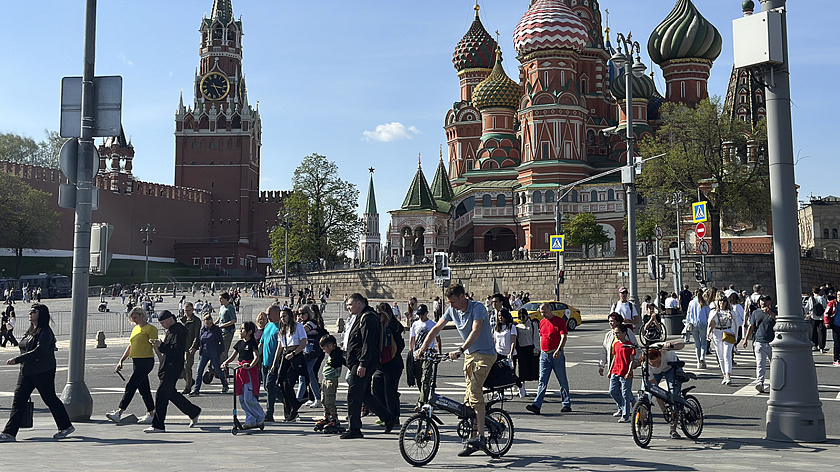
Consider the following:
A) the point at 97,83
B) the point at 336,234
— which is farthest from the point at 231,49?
the point at 97,83

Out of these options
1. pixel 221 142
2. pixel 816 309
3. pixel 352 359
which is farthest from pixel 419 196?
pixel 352 359

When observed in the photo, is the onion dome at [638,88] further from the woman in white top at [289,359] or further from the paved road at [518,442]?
the woman in white top at [289,359]

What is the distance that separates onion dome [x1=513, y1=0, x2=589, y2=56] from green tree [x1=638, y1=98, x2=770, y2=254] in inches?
595

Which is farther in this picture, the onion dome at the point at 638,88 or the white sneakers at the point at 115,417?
the onion dome at the point at 638,88

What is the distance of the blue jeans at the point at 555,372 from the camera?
1195cm

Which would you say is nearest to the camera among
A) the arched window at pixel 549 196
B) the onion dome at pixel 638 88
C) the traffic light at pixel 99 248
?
the traffic light at pixel 99 248

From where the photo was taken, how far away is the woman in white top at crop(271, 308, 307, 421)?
11391mm

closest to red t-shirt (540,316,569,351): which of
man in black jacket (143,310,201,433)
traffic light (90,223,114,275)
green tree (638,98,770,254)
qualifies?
man in black jacket (143,310,201,433)

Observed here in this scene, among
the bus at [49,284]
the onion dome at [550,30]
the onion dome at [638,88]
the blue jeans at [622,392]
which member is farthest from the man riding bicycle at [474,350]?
the bus at [49,284]

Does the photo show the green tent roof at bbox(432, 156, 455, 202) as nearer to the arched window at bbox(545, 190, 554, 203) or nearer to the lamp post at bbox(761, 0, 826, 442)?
the arched window at bbox(545, 190, 554, 203)

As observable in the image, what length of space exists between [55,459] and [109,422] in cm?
309

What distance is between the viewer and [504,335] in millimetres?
12242

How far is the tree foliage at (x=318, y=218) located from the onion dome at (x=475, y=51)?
48.9ft

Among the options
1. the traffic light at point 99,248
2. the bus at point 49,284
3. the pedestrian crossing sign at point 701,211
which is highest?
the pedestrian crossing sign at point 701,211
